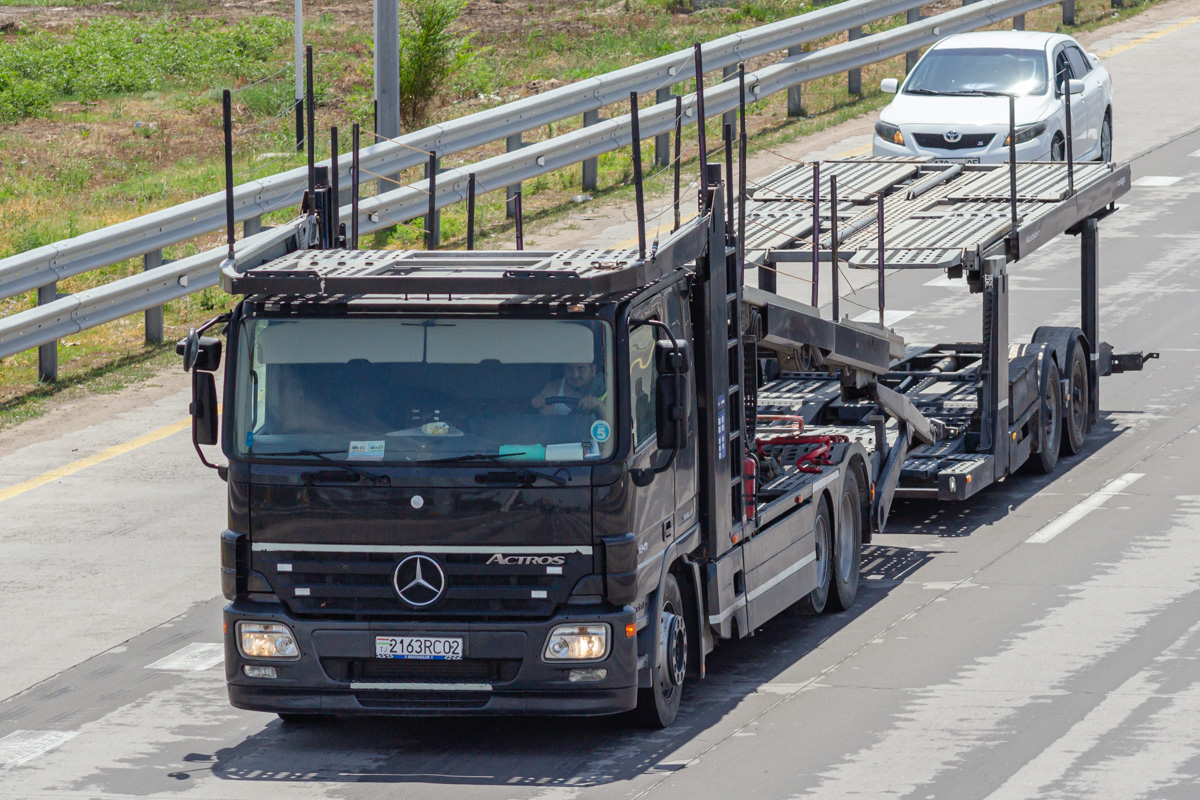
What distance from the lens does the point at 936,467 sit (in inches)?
556

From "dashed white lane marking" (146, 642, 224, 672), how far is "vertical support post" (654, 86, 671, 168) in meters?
13.5

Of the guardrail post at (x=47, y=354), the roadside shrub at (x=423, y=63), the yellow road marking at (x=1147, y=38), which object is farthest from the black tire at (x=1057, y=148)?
the guardrail post at (x=47, y=354)

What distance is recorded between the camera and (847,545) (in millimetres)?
12648

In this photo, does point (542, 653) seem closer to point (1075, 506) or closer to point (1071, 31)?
point (1075, 506)

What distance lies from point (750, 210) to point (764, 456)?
3572 millimetres

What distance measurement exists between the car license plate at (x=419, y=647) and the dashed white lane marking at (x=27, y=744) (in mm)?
1875

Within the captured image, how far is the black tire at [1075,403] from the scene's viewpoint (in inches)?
630

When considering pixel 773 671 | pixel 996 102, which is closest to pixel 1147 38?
pixel 996 102

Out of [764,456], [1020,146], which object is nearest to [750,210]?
[764,456]

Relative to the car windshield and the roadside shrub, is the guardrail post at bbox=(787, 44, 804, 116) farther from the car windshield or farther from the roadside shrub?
the roadside shrub

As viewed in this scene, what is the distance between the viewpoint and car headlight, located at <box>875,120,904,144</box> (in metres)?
22.9

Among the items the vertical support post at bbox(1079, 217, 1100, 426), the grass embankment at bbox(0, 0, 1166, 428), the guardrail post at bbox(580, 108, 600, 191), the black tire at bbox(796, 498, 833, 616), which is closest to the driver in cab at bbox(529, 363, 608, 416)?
the black tire at bbox(796, 498, 833, 616)

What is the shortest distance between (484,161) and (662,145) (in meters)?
3.77

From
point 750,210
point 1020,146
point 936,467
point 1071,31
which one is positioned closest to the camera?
point 936,467
